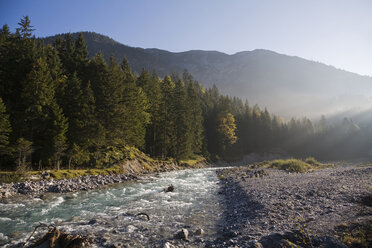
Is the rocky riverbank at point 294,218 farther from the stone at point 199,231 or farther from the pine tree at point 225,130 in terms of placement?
the pine tree at point 225,130

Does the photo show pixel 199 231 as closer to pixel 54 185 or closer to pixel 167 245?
pixel 167 245

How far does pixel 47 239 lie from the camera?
7.75 metres

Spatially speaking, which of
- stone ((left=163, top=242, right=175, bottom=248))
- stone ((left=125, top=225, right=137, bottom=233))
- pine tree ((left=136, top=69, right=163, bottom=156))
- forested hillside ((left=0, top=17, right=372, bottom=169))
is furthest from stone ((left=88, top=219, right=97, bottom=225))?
pine tree ((left=136, top=69, right=163, bottom=156))

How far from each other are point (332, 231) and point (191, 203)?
9.18 m

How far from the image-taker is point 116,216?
12.0m

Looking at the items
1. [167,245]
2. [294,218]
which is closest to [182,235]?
[167,245]

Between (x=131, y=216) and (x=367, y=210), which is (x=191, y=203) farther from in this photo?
(x=367, y=210)

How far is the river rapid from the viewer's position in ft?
30.0

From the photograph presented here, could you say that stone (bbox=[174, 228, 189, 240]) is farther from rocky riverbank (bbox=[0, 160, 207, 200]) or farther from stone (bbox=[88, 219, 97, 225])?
rocky riverbank (bbox=[0, 160, 207, 200])

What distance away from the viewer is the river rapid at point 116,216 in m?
9.16

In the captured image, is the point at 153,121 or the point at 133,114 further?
the point at 153,121

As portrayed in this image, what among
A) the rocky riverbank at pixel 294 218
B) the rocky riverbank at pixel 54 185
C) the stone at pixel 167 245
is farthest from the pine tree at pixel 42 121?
the stone at pixel 167 245

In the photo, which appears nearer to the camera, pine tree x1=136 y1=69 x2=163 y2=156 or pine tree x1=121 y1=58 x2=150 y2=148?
pine tree x1=121 y1=58 x2=150 y2=148

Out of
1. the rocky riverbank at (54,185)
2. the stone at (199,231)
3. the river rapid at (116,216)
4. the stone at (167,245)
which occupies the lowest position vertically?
the rocky riverbank at (54,185)
